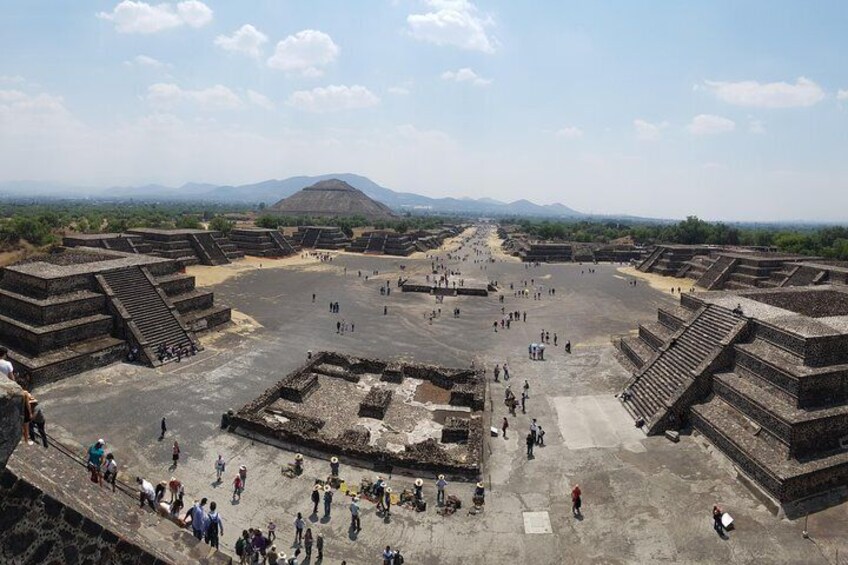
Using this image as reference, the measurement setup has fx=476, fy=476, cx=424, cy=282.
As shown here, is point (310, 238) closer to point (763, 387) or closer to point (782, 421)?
point (763, 387)

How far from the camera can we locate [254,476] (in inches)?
628

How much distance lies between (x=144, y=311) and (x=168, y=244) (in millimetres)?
34032

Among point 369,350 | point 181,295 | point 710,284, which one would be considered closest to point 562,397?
point 369,350

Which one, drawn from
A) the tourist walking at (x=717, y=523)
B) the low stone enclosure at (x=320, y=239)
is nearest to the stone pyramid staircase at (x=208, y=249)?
the low stone enclosure at (x=320, y=239)

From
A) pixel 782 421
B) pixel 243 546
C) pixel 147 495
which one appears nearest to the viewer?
pixel 243 546

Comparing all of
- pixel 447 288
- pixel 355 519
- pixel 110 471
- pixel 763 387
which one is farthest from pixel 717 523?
pixel 447 288

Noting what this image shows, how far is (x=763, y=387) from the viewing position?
18516 millimetres

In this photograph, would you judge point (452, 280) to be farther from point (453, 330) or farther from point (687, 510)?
point (687, 510)

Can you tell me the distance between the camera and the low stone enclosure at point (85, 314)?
2288 centimetres

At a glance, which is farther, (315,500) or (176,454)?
(176,454)

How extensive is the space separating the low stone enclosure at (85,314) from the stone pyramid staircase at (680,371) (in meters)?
24.0

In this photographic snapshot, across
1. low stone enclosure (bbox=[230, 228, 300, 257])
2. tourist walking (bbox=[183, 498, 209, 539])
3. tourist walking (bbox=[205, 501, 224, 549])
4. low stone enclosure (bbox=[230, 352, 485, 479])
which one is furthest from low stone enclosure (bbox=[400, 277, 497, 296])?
tourist walking (bbox=[183, 498, 209, 539])

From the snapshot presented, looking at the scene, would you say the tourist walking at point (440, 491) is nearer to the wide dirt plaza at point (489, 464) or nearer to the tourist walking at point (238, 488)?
the wide dirt plaza at point (489, 464)

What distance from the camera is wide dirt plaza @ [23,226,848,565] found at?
1325 centimetres
